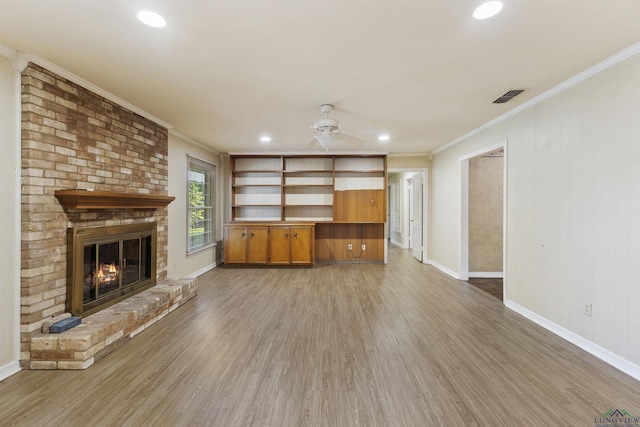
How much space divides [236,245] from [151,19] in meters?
4.57

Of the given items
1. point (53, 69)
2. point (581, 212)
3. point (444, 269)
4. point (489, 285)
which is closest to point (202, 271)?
point (53, 69)

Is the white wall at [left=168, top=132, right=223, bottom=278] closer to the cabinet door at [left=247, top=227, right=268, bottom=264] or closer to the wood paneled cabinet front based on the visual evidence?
the wood paneled cabinet front

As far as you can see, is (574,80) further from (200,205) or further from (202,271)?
(202,271)

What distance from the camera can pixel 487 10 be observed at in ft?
5.64

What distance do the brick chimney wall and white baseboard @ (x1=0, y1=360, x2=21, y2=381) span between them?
0.04 meters

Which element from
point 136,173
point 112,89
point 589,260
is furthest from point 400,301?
point 112,89

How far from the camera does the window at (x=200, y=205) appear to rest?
509 cm

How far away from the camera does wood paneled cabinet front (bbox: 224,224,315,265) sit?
232 inches

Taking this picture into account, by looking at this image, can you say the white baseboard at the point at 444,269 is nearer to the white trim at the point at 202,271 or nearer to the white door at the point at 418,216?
the white door at the point at 418,216

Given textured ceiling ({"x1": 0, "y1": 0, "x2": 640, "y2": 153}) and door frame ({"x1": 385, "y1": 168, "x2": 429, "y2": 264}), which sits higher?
textured ceiling ({"x1": 0, "y1": 0, "x2": 640, "y2": 153})

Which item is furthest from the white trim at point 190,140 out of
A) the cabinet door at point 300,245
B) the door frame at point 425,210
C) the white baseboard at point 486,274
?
the white baseboard at point 486,274

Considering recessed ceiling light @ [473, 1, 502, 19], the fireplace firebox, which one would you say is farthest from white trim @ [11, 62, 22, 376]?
recessed ceiling light @ [473, 1, 502, 19]

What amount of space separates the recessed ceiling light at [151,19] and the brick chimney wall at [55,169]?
128 centimetres

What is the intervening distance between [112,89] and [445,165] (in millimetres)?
5509
